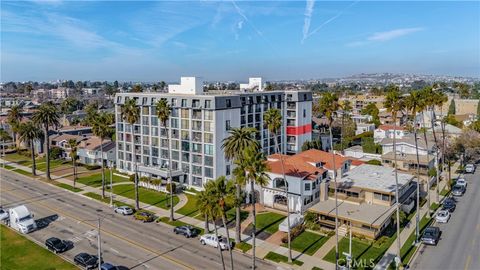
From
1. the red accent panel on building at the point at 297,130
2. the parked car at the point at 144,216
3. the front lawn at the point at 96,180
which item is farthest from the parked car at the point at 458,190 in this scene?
the front lawn at the point at 96,180

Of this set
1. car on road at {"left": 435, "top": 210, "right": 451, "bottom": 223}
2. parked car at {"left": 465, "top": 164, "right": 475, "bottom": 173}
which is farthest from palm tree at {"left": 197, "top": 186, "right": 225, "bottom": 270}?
parked car at {"left": 465, "top": 164, "right": 475, "bottom": 173}

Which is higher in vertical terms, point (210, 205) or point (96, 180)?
point (210, 205)

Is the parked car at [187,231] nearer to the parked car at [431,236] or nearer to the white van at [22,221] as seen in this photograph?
the white van at [22,221]

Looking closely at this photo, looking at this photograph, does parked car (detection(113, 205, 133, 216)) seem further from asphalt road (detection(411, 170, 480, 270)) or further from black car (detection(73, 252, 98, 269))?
asphalt road (detection(411, 170, 480, 270))

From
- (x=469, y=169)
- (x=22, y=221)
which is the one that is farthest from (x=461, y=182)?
(x=22, y=221)

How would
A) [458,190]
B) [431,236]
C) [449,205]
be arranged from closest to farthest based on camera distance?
[431,236] → [449,205] → [458,190]

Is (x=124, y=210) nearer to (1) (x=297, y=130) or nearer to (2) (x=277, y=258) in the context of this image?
(2) (x=277, y=258)
